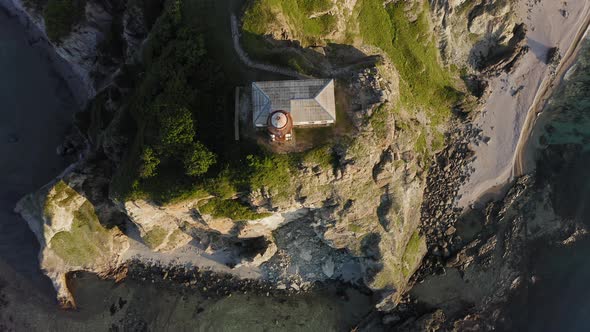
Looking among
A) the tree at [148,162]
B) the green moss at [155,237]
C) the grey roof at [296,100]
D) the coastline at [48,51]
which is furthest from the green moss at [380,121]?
Result: the coastline at [48,51]

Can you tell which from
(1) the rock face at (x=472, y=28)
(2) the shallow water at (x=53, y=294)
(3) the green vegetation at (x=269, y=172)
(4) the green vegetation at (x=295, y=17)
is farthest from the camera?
(2) the shallow water at (x=53, y=294)

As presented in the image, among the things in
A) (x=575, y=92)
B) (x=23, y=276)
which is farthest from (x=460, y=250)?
(x=23, y=276)

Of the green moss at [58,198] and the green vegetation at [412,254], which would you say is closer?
the green moss at [58,198]

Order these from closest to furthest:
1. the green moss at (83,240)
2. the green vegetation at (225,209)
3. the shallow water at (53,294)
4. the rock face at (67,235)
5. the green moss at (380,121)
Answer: the green moss at (380,121)
the green vegetation at (225,209)
the rock face at (67,235)
the green moss at (83,240)
the shallow water at (53,294)

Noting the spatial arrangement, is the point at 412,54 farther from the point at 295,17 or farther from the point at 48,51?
the point at 48,51

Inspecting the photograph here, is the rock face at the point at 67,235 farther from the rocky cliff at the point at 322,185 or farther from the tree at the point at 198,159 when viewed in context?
the tree at the point at 198,159

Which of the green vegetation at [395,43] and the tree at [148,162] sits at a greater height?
the green vegetation at [395,43]

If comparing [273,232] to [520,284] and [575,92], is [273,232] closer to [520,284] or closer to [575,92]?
[520,284]
